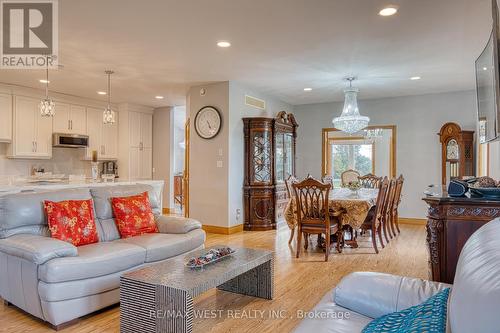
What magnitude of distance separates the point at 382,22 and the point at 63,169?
6.66m

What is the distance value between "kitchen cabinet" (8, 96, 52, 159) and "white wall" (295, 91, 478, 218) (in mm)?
6413

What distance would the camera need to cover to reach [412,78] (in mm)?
5590

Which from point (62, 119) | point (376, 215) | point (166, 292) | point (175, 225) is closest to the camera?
point (166, 292)

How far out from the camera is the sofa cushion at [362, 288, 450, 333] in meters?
1.15

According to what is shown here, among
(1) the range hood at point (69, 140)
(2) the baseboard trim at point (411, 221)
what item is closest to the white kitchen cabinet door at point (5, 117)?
(1) the range hood at point (69, 140)

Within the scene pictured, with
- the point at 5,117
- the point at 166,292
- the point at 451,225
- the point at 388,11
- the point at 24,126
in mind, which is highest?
the point at 388,11

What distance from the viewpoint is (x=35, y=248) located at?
7.95ft

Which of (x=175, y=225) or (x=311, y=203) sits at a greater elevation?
(x=311, y=203)

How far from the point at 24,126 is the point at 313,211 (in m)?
5.43

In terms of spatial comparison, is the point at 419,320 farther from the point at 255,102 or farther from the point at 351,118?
the point at 255,102

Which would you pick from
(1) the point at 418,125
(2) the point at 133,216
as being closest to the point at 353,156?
(1) the point at 418,125

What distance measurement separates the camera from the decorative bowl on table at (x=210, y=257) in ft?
8.06

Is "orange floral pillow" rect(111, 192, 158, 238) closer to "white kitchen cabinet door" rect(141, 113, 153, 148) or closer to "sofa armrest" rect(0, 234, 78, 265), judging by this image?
"sofa armrest" rect(0, 234, 78, 265)

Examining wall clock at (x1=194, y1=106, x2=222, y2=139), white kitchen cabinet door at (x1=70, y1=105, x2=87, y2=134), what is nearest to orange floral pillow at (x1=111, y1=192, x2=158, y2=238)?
wall clock at (x1=194, y1=106, x2=222, y2=139)
